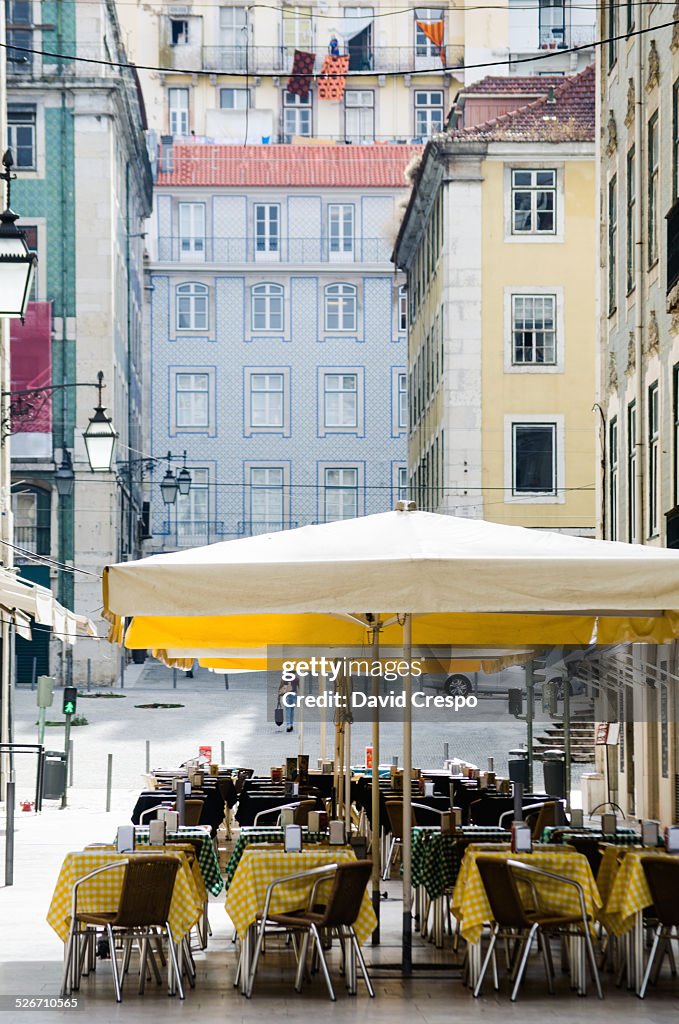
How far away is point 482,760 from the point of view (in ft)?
117

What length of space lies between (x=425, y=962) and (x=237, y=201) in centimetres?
6751

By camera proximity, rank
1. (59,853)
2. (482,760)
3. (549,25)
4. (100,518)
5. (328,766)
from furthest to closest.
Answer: (549,25), (100,518), (482,760), (328,766), (59,853)

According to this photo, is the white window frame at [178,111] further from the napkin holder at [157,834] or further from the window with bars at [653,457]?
the napkin holder at [157,834]

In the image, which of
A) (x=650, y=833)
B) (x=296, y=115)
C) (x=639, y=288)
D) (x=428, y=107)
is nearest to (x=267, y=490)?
(x=296, y=115)

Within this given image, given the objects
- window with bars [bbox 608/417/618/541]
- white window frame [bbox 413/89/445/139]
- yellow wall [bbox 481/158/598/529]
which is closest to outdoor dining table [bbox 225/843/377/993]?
window with bars [bbox 608/417/618/541]

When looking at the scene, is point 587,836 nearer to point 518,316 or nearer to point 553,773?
point 553,773

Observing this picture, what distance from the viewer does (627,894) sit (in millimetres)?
10539

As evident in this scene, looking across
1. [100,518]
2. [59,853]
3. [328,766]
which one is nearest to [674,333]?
[328,766]

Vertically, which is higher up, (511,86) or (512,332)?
(511,86)

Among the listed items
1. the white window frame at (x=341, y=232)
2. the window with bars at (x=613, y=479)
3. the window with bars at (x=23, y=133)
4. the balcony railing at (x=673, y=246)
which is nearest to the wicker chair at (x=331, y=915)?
the balcony railing at (x=673, y=246)

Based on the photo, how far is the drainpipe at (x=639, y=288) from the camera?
24.5 meters

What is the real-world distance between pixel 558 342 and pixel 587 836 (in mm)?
35791

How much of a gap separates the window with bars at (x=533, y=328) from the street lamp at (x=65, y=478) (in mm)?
16324

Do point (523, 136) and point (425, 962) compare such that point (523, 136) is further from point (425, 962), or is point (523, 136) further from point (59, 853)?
point (425, 962)
